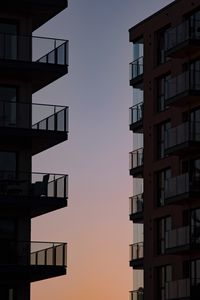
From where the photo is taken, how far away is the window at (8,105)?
196ft

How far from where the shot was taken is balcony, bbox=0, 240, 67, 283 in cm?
5822

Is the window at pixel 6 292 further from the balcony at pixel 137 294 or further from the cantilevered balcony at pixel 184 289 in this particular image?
the balcony at pixel 137 294

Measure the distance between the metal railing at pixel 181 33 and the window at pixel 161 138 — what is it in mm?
5330

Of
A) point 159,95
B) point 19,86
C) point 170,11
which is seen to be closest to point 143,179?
point 159,95

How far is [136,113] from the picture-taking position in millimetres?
87875

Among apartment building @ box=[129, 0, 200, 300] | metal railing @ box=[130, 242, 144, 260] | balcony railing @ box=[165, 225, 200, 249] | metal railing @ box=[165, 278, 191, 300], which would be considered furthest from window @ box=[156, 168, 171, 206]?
metal railing @ box=[165, 278, 191, 300]

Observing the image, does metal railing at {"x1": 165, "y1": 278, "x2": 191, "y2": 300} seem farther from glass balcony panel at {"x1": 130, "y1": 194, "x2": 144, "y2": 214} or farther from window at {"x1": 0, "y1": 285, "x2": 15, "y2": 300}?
window at {"x1": 0, "y1": 285, "x2": 15, "y2": 300}

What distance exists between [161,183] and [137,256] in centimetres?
592

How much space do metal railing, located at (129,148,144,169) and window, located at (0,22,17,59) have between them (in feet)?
84.3

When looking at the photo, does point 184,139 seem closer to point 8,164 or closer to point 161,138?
point 161,138

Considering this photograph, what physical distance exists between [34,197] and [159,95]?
26.1 metres

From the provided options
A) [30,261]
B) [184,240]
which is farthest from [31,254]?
[184,240]

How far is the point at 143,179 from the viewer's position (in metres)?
85.7

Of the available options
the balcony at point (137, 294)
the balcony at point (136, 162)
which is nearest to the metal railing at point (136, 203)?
the balcony at point (136, 162)
